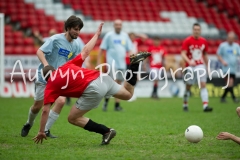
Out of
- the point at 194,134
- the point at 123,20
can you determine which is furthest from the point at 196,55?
the point at 123,20

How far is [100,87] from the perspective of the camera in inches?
285

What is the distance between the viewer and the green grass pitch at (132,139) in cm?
678

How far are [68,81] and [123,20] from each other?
18428 millimetres

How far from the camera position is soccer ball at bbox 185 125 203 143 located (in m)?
7.64

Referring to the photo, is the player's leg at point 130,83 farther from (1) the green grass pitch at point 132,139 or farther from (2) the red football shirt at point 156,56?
(2) the red football shirt at point 156,56

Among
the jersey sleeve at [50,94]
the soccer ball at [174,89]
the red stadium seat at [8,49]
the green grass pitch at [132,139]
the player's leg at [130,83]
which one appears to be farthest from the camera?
the soccer ball at [174,89]

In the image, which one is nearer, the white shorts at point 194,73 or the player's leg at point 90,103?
the player's leg at point 90,103

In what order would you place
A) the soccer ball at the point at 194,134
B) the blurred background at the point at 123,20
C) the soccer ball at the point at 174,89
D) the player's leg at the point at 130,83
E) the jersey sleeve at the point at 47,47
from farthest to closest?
1. the soccer ball at the point at 174,89
2. the blurred background at the point at 123,20
3. the jersey sleeve at the point at 47,47
4. the soccer ball at the point at 194,134
5. the player's leg at the point at 130,83

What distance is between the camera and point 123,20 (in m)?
25.2

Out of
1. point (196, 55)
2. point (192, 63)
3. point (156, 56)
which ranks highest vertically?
point (156, 56)

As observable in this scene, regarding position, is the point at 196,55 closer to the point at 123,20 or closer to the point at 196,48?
the point at 196,48

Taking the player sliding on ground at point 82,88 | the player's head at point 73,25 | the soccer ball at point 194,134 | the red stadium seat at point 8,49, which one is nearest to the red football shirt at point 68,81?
the player sliding on ground at point 82,88

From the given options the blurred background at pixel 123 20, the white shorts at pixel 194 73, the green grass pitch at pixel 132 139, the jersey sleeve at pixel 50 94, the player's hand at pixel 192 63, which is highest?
the blurred background at pixel 123 20

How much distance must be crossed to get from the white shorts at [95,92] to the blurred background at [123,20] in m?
11.9
